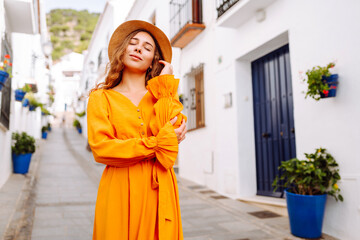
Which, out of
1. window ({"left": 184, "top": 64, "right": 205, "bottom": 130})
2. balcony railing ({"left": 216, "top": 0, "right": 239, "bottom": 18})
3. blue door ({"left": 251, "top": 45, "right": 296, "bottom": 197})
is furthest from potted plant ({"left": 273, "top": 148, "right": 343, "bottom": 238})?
window ({"left": 184, "top": 64, "right": 205, "bottom": 130})

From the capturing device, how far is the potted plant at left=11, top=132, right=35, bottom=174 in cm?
677

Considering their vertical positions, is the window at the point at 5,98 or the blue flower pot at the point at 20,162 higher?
the window at the point at 5,98

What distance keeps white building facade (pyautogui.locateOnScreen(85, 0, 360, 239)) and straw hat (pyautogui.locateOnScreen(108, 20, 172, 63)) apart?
251cm

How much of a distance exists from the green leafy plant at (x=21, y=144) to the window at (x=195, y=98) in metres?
3.85

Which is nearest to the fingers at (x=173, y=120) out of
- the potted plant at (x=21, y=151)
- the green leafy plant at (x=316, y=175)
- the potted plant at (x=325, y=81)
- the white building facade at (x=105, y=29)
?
the green leafy plant at (x=316, y=175)

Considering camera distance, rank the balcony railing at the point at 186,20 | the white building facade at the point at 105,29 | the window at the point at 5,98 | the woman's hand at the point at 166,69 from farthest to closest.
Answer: the white building facade at the point at 105,29 → the balcony railing at the point at 186,20 → the window at the point at 5,98 → the woman's hand at the point at 166,69

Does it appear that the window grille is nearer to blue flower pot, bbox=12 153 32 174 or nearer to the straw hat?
blue flower pot, bbox=12 153 32 174

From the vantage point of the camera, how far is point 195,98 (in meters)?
7.32

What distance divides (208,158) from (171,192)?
5.11 meters

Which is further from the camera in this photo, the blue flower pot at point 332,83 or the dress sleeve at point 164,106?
the blue flower pot at point 332,83

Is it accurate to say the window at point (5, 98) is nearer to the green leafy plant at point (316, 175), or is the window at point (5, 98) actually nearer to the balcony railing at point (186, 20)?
the balcony railing at point (186, 20)

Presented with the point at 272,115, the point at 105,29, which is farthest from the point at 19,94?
the point at 105,29

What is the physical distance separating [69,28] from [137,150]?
5376 cm

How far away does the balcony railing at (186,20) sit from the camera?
6660mm
